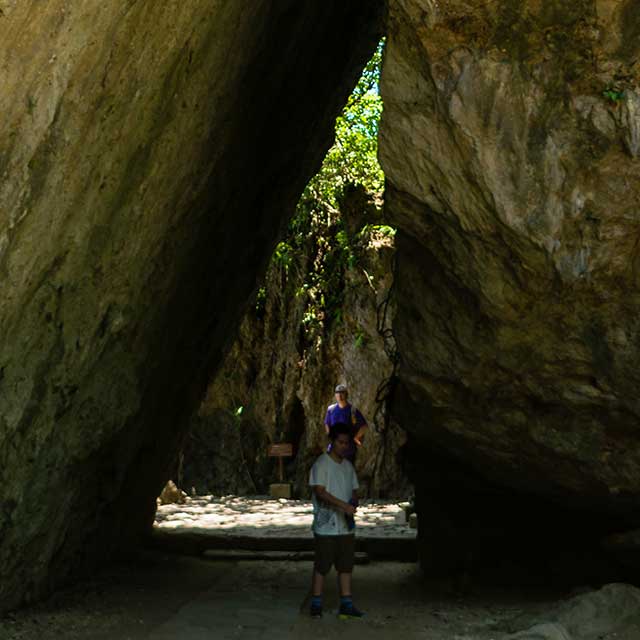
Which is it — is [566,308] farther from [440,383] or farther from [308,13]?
[308,13]

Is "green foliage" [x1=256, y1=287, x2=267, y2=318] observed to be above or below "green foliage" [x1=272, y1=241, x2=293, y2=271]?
below

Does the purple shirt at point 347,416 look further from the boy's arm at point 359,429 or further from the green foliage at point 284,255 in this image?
the green foliage at point 284,255

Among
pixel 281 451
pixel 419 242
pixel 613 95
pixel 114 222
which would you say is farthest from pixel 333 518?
pixel 281 451

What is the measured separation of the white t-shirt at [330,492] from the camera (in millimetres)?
7324

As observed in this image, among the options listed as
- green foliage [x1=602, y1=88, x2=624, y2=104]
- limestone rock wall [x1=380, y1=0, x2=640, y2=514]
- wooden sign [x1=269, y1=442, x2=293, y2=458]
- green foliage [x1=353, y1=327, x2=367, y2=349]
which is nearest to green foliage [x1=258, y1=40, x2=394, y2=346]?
green foliage [x1=353, y1=327, x2=367, y2=349]

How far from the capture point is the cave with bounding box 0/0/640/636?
19.3ft

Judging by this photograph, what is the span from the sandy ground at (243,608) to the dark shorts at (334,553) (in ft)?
1.16

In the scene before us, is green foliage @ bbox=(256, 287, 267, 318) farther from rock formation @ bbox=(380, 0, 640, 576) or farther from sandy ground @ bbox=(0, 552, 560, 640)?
rock formation @ bbox=(380, 0, 640, 576)

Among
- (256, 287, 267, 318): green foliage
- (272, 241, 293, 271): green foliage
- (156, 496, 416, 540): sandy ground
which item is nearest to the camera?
(156, 496, 416, 540): sandy ground

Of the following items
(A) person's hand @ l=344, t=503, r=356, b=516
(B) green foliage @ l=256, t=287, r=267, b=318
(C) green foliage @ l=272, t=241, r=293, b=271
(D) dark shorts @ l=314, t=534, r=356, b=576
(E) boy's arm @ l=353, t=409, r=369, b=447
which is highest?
(C) green foliage @ l=272, t=241, r=293, b=271

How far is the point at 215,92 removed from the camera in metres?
7.60

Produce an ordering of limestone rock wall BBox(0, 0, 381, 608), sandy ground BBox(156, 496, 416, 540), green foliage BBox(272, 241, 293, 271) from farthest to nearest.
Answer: green foliage BBox(272, 241, 293, 271) < sandy ground BBox(156, 496, 416, 540) < limestone rock wall BBox(0, 0, 381, 608)

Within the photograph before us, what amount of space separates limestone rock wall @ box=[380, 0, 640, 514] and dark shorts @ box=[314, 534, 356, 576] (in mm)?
1458

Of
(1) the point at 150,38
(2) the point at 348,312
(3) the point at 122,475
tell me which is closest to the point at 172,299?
(3) the point at 122,475
